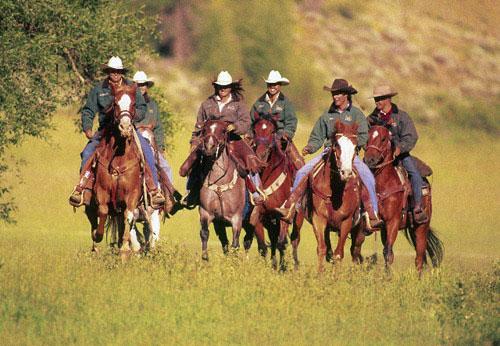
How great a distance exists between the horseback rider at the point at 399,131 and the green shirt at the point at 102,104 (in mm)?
3804

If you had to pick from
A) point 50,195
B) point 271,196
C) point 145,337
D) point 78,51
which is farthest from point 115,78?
point 50,195

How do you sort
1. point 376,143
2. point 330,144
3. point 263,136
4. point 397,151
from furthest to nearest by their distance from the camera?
point 263,136
point 397,151
point 330,144
point 376,143

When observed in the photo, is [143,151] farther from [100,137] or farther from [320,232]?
[320,232]

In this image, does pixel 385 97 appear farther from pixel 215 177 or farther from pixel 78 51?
pixel 78 51

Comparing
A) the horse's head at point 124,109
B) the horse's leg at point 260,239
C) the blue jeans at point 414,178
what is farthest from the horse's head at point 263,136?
the horse's head at point 124,109

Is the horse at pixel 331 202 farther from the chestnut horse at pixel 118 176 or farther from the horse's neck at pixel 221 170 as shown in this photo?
the chestnut horse at pixel 118 176

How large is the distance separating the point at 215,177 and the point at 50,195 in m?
31.0

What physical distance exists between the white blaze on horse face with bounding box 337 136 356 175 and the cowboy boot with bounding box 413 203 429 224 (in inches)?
142

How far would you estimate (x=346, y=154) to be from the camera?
18719mm

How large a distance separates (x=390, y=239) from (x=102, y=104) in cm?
513

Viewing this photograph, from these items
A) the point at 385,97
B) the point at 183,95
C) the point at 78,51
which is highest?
the point at 183,95

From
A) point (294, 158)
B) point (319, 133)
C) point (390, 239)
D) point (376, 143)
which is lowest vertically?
point (390, 239)

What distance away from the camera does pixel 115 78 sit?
2041cm

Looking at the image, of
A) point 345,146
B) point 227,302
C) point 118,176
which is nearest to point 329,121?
point 345,146
